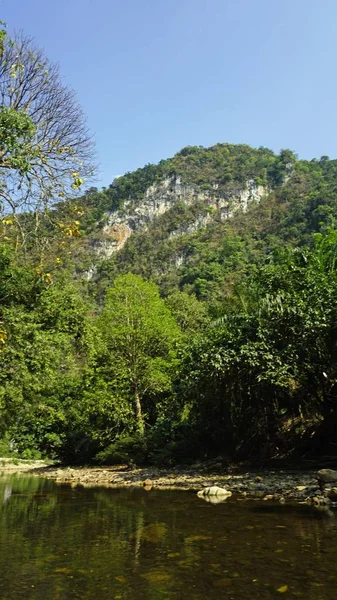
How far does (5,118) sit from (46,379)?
1005 cm

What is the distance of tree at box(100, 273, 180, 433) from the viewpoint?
2539cm

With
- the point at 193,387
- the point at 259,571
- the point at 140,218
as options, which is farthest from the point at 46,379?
the point at 140,218

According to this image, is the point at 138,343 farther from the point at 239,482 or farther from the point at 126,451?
the point at 239,482

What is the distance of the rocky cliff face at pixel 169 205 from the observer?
137 metres

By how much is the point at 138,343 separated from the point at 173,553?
20.0m

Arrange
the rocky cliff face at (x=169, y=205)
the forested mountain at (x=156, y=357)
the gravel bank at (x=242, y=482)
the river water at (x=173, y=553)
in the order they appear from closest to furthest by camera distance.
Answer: the river water at (x=173, y=553), the gravel bank at (x=242, y=482), the forested mountain at (x=156, y=357), the rocky cliff face at (x=169, y=205)

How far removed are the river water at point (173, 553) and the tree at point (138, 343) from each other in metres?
15.1

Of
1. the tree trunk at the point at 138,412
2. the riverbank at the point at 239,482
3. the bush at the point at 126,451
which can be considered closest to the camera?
the riverbank at the point at 239,482

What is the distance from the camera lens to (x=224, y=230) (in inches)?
4454

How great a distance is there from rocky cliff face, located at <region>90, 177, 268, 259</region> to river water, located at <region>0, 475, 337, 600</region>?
407 ft

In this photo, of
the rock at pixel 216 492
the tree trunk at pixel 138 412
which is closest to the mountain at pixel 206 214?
the tree trunk at pixel 138 412

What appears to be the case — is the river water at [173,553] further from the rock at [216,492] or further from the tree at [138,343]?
the tree at [138,343]

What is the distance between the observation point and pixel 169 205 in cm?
14875

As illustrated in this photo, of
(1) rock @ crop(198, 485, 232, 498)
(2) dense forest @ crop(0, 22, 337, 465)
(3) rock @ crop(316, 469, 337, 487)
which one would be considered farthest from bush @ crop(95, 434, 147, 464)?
(3) rock @ crop(316, 469, 337, 487)
